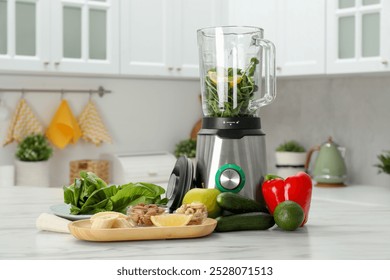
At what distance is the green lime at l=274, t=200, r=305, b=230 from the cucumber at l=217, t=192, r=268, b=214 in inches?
3.0

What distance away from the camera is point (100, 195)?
5.71 feet

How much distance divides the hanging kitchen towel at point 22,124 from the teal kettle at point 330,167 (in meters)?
1.56

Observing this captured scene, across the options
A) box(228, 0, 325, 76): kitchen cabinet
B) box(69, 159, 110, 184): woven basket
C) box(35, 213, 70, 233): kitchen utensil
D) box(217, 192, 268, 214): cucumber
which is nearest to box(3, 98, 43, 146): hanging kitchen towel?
box(69, 159, 110, 184): woven basket

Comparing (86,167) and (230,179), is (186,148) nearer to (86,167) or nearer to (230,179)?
(86,167)

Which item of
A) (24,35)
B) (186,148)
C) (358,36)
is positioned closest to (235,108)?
(358,36)

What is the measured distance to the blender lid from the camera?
5.78ft

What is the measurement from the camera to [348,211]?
2.03 meters

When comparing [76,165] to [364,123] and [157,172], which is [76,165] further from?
[364,123]

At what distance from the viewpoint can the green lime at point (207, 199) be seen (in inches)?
65.1

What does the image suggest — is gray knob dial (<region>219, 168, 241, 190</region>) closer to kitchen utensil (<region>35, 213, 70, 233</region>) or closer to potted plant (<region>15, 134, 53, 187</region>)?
kitchen utensil (<region>35, 213, 70, 233</region>)

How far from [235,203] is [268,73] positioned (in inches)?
15.5
